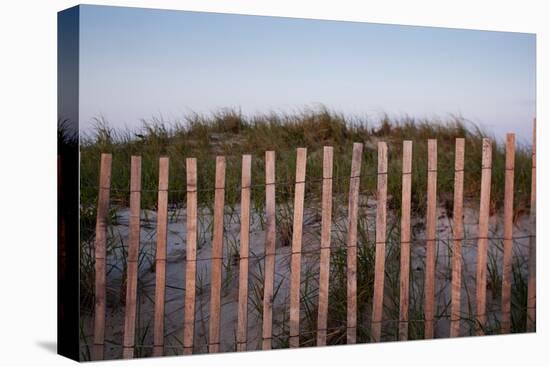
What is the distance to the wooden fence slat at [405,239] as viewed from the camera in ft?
23.1

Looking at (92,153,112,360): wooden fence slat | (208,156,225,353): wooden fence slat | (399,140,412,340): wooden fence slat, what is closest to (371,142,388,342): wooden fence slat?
(399,140,412,340): wooden fence slat

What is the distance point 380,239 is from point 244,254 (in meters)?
0.95

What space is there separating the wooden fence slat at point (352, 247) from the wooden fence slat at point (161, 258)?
1.23 m

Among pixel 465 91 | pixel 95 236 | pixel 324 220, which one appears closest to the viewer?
pixel 95 236

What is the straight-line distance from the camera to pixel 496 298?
24.2 feet

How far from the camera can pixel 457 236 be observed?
7223 mm

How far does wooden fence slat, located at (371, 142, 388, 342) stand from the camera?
6969 millimetres

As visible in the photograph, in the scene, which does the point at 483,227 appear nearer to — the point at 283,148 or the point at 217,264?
the point at 283,148

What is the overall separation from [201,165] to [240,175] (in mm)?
260

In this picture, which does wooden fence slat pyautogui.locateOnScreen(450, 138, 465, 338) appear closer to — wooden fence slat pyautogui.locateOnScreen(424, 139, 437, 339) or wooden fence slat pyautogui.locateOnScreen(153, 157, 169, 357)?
wooden fence slat pyautogui.locateOnScreen(424, 139, 437, 339)

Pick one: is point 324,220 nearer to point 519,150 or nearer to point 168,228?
point 168,228

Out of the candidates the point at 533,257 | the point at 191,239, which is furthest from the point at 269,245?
the point at 533,257

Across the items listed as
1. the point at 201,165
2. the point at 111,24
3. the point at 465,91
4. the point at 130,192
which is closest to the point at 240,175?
the point at 201,165

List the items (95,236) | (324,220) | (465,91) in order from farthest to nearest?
(465,91)
(324,220)
(95,236)
